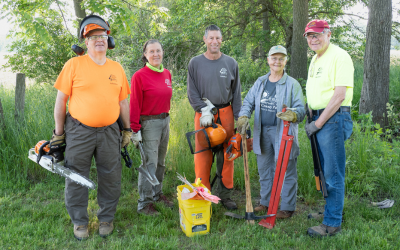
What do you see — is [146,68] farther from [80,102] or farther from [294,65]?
[294,65]

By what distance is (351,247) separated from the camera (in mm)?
3000

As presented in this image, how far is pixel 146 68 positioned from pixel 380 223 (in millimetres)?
3448

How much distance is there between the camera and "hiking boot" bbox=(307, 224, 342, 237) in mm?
3270

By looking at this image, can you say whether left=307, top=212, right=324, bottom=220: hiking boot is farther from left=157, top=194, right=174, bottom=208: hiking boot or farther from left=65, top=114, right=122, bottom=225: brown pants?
left=65, top=114, right=122, bottom=225: brown pants

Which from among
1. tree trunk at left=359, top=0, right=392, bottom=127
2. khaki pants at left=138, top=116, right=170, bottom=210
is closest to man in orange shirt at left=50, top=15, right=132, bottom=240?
khaki pants at left=138, top=116, right=170, bottom=210

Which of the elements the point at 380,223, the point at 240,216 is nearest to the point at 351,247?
the point at 380,223

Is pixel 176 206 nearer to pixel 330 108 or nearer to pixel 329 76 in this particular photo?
pixel 330 108

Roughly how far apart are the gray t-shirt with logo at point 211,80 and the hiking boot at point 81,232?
2007 mm

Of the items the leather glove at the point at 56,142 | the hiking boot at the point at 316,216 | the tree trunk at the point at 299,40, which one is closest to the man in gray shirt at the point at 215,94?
the hiking boot at the point at 316,216

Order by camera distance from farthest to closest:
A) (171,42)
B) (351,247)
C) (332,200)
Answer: (171,42)
(332,200)
(351,247)

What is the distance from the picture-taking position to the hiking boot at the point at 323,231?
129 inches

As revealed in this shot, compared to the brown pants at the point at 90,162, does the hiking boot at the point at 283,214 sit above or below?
below

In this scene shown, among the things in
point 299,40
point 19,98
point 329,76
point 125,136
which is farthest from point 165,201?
point 299,40

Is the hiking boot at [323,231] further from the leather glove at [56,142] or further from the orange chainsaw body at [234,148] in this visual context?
the leather glove at [56,142]
